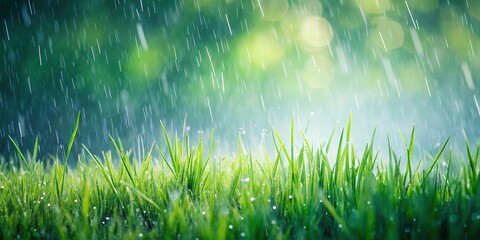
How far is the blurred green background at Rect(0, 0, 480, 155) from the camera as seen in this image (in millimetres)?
5430

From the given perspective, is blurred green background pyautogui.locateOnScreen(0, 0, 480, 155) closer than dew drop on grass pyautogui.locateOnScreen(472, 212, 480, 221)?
No

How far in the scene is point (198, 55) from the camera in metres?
5.94

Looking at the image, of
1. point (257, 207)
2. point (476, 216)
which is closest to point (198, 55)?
point (257, 207)

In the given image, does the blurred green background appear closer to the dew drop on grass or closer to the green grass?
the green grass

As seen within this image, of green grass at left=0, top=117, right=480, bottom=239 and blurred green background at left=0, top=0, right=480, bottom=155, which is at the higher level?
blurred green background at left=0, top=0, right=480, bottom=155

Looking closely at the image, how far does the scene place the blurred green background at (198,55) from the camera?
5.43m

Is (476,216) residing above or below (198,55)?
below

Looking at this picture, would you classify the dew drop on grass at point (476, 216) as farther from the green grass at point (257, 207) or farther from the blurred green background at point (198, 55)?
the blurred green background at point (198, 55)

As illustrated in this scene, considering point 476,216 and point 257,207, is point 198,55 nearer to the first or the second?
point 257,207

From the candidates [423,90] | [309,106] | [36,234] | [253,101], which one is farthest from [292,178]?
[309,106]

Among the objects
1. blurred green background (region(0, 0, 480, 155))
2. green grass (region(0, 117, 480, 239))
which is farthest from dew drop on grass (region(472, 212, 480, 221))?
blurred green background (region(0, 0, 480, 155))

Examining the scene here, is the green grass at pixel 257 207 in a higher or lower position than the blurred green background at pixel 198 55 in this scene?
lower

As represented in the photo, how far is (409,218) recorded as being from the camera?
95 centimetres

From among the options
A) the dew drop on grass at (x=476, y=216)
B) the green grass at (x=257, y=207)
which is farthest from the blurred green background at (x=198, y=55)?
the dew drop on grass at (x=476, y=216)
